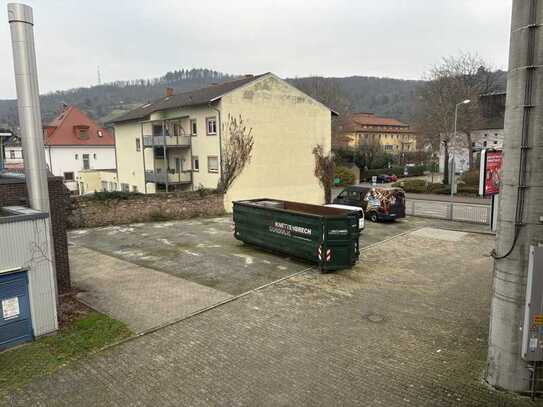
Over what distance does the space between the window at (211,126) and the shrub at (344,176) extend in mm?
23830

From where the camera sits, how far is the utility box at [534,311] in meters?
5.96

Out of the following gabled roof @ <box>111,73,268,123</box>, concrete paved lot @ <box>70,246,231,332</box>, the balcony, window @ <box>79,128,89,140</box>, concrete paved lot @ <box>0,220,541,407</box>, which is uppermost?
gabled roof @ <box>111,73,268,123</box>

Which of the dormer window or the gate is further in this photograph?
the dormer window

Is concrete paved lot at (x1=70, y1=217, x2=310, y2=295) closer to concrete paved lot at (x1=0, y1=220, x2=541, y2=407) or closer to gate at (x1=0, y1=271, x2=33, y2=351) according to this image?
concrete paved lot at (x1=0, y1=220, x2=541, y2=407)

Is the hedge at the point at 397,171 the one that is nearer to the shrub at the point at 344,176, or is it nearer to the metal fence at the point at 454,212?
the shrub at the point at 344,176

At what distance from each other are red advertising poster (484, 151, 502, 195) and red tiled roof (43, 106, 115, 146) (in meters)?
48.9

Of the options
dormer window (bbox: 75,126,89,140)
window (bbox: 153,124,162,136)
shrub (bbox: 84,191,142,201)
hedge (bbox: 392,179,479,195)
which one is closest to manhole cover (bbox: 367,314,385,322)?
shrub (bbox: 84,191,142,201)

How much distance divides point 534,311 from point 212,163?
24.6m

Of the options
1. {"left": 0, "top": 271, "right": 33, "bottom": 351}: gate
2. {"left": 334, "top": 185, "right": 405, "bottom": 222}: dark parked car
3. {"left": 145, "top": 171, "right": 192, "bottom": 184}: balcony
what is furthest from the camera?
{"left": 145, "top": 171, "right": 192, "bottom": 184}: balcony

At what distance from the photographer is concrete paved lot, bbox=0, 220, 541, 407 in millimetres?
6398

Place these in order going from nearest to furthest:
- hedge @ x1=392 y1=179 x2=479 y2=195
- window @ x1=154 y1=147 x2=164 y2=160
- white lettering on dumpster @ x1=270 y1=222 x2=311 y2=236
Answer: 1. white lettering on dumpster @ x1=270 y1=222 x2=311 y2=236
2. window @ x1=154 y1=147 x2=164 y2=160
3. hedge @ x1=392 y1=179 x2=479 y2=195

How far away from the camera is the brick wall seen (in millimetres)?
9984

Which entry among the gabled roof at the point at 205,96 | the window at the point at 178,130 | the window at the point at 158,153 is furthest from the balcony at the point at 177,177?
the gabled roof at the point at 205,96

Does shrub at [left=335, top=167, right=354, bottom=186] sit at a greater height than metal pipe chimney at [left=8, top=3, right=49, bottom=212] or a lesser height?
lesser
